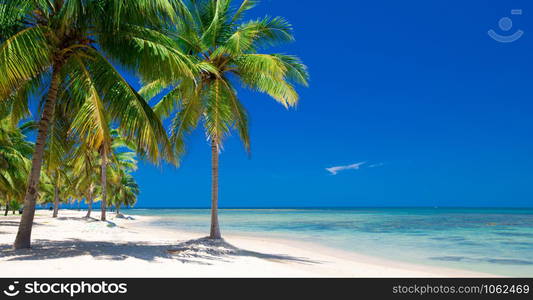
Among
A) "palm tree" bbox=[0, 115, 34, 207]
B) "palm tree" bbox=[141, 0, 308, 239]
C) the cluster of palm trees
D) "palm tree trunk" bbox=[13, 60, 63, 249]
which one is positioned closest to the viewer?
the cluster of palm trees

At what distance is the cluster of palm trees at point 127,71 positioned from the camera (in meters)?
8.10

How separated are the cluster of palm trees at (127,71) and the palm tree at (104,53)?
2cm

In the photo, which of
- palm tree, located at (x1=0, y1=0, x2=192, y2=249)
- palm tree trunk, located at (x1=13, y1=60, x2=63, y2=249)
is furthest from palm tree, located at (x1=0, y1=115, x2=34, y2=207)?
palm tree, located at (x1=0, y1=0, x2=192, y2=249)

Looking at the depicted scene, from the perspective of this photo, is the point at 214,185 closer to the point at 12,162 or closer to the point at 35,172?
the point at 35,172

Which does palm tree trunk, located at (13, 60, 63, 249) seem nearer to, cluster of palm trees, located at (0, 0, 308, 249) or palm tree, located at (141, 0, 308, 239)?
cluster of palm trees, located at (0, 0, 308, 249)

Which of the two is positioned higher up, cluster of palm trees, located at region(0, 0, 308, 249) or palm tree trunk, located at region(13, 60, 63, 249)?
cluster of palm trees, located at region(0, 0, 308, 249)

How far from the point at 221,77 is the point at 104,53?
13.6 feet

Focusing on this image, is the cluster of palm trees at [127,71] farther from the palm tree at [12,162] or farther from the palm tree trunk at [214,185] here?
the palm tree at [12,162]

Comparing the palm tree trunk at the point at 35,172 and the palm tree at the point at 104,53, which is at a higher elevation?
the palm tree at the point at 104,53

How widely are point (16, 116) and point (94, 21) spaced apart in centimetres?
407

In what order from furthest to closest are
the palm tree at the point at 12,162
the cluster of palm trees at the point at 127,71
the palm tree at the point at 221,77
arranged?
the palm tree at the point at 12,162 → the palm tree at the point at 221,77 → the cluster of palm trees at the point at 127,71

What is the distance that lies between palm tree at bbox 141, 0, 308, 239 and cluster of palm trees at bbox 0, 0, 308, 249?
3 cm

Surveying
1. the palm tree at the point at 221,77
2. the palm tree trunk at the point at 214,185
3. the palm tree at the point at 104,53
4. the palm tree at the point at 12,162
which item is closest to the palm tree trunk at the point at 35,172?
the palm tree at the point at 104,53

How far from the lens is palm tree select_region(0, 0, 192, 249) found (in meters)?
8.30
